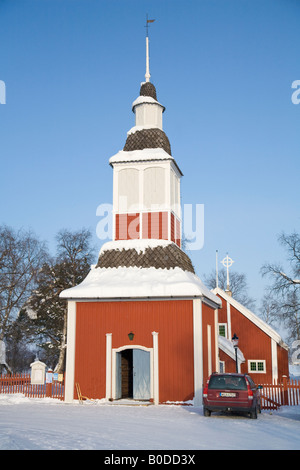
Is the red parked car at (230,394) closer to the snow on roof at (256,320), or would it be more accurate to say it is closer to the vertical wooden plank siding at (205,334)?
the vertical wooden plank siding at (205,334)

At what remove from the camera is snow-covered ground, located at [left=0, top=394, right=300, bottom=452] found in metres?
8.89

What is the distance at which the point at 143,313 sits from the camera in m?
19.5

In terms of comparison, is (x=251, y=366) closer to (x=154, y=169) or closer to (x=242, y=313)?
(x=242, y=313)

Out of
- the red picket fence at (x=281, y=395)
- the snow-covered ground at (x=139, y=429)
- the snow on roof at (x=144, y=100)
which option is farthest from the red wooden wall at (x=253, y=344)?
the snow on roof at (x=144, y=100)

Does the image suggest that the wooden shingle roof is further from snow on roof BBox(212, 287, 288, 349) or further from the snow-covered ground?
snow on roof BBox(212, 287, 288, 349)

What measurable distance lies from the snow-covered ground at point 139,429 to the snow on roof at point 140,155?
1131cm

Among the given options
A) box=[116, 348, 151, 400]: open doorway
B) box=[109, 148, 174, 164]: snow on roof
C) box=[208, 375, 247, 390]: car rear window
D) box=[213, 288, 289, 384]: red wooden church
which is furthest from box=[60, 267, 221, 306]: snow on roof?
box=[213, 288, 289, 384]: red wooden church

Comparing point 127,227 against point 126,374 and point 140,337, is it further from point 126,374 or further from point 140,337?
point 126,374

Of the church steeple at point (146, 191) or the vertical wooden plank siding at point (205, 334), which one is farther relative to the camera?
the church steeple at point (146, 191)

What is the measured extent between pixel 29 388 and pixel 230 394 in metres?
11.2

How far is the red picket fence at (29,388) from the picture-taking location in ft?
67.6

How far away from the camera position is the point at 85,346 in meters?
19.7
